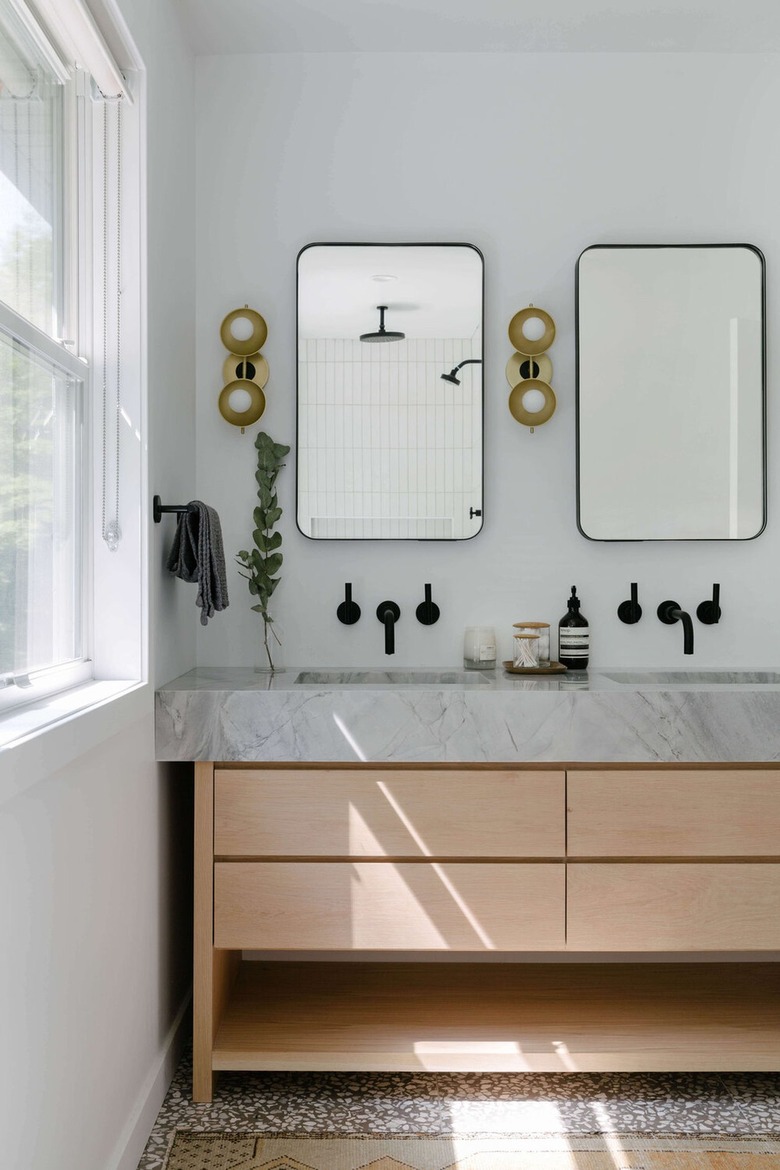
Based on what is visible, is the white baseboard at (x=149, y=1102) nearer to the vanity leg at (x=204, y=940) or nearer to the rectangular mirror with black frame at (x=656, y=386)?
the vanity leg at (x=204, y=940)

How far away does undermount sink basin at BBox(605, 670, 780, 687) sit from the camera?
2533 millimetres

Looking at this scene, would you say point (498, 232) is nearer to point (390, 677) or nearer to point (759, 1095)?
point (390, 677)

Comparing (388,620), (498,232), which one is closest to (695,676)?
(388,620)

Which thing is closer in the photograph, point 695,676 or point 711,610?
point 695,676

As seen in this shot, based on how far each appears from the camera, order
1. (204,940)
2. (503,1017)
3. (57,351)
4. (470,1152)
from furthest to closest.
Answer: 1. (503,1017)
2. (204,940)
3. (470,1152)
4. (57,351)

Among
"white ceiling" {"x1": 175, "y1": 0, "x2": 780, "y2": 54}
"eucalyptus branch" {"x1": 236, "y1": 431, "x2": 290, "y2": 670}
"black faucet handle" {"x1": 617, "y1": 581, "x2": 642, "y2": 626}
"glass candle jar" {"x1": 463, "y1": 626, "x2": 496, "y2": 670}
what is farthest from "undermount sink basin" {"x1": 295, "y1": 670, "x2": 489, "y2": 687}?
"white ceiling" {"x1": 175, "y1": 0, "x2": 780, "y2": 54}

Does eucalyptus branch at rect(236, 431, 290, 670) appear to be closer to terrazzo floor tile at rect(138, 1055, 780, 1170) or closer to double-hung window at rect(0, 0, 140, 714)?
double-hung window at rect(0, 0, 140, 714)

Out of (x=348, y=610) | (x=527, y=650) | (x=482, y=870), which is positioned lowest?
(x=482, y=870)

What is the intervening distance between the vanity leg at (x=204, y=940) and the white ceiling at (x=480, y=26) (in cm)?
196

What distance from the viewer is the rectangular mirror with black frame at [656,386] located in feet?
8.70

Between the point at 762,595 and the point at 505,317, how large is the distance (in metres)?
1.11

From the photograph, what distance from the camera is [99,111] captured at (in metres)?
1.94

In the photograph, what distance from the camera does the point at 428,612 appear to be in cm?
265

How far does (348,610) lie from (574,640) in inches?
25.3
